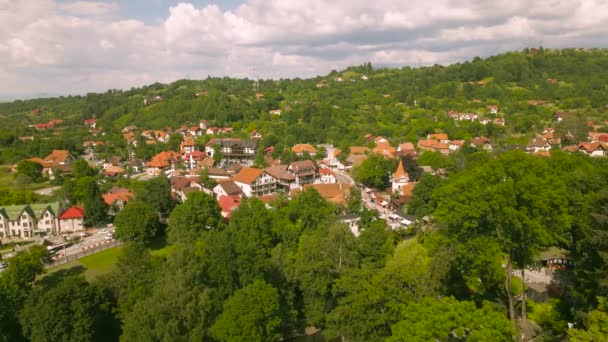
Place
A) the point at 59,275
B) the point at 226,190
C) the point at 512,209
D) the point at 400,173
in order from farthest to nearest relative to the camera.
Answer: the point at 400,173
the point at 226,190
the point at 59,275
the point at 512,209

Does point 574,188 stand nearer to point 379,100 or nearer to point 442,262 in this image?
point 442,262

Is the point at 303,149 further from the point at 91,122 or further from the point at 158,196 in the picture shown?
the point at 91,122

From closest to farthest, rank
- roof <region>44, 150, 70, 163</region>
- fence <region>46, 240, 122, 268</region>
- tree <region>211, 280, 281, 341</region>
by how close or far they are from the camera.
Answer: tree <region>211, 280, 281, 341</region>, fence <region>46, 240, 122, 268</region>, roof <region>44, 150, 70, 163</region>

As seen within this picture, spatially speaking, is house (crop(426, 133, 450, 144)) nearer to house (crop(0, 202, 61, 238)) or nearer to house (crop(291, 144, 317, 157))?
house (crop(291, 144, 317, 157))

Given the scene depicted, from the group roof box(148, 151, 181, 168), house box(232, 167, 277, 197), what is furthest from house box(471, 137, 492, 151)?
roof box(148, 151, 181, 168)

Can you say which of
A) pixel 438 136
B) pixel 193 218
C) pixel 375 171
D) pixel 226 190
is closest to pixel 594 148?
pixel 438 136

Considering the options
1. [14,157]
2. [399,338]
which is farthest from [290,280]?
[14,157]
